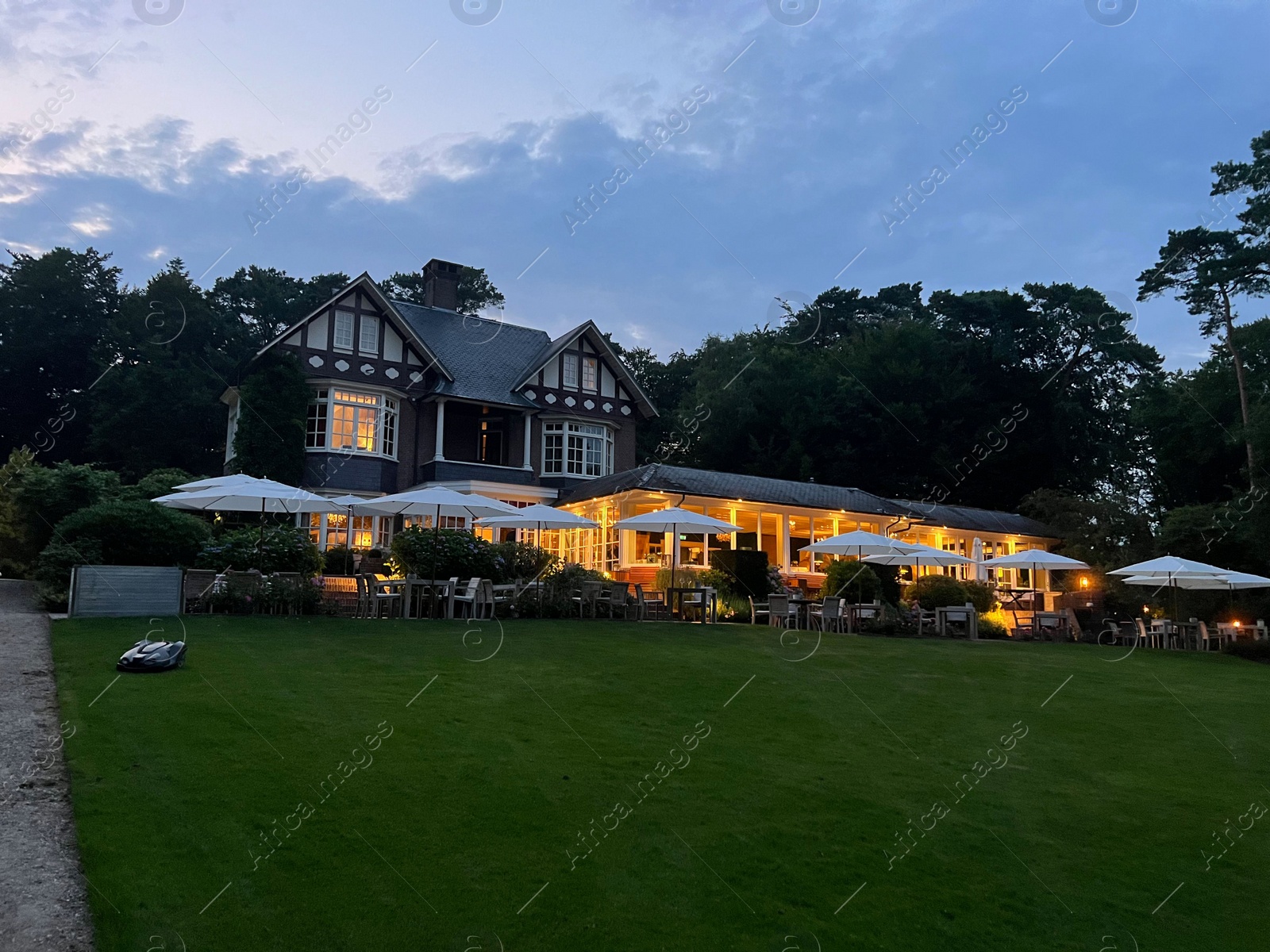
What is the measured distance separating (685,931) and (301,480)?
24.6 m

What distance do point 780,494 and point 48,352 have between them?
115 feet

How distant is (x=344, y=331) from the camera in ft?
93.6

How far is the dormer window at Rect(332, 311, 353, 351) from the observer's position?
28.4 m

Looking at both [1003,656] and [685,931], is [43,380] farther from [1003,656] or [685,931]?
[685,931]

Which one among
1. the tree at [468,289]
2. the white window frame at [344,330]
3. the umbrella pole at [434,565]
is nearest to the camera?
the umbrella pole at [434,565]

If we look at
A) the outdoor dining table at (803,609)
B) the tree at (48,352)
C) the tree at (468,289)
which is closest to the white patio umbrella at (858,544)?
the outdoor dining table at (803,609)

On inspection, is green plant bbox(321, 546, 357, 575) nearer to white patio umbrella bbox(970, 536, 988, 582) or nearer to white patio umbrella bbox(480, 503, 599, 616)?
white patio umbrella bbox(480, 503, 599, 616)

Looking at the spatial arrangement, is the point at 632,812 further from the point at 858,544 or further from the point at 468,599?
the point at 858,544

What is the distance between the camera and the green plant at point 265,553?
16609 millimetres

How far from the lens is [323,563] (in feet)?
60.0

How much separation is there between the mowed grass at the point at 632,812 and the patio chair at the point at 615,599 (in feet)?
23.5

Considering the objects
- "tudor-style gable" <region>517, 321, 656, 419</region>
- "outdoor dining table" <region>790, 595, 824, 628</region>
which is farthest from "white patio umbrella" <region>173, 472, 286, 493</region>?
"tudor-style gable" <region>517, 321, 656, 419</region>

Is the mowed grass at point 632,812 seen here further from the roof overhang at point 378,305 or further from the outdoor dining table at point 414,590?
the roof overhang at point 378,305

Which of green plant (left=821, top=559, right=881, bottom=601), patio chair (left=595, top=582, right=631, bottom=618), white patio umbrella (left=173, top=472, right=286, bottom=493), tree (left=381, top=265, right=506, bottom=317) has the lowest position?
patio chair (left=595, top=582, right=631, bottom=618)
